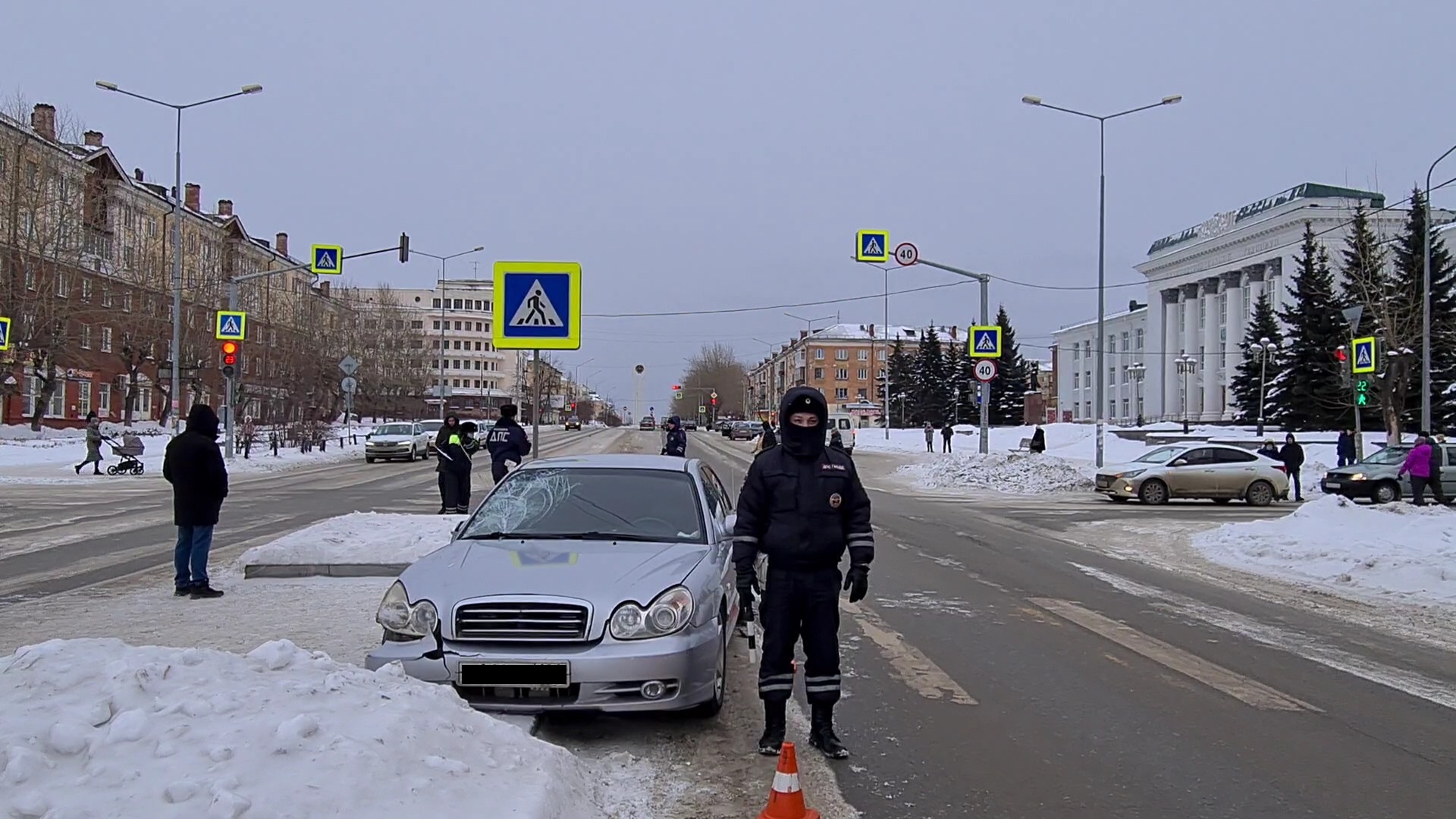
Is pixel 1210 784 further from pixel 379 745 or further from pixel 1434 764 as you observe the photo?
pixel 379 745

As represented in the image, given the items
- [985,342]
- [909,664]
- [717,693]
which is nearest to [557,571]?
[717,693]

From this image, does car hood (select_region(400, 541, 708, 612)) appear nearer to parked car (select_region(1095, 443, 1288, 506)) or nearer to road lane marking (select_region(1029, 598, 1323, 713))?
road lane marking (select_region(1029, 598, 1323, 713))

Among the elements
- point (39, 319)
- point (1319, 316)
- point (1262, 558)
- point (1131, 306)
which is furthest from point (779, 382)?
point (1262, 558)

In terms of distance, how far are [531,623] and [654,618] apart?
62 centimetres

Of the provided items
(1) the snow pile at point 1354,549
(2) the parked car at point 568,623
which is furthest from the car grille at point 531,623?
(1) the snow pile at point 1354,549

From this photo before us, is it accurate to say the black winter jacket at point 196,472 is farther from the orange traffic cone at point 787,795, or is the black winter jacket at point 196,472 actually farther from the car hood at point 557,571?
the orange traffic cone at point 787,795

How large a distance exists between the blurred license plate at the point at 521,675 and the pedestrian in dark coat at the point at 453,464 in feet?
35.0

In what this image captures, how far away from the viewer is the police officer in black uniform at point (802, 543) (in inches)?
211

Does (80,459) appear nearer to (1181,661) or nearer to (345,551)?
(345,551)

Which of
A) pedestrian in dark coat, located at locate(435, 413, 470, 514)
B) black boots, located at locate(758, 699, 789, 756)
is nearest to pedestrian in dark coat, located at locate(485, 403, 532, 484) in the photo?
pedestrian in dark coat, located at locate(435, 413, 470, 514)

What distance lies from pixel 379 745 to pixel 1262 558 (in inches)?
515

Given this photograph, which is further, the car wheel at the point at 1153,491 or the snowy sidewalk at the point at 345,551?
the car wheel at the point at 1153,491

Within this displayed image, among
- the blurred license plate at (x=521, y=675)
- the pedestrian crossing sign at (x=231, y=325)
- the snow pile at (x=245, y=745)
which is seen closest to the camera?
the snow pile at (x=245, y=745)

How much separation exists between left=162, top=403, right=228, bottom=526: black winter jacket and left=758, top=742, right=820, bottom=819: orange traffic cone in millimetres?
7406
